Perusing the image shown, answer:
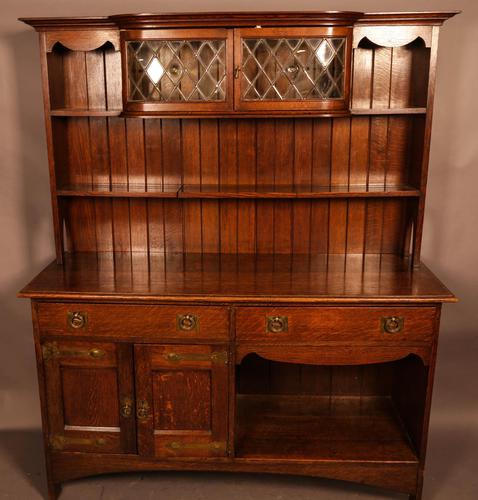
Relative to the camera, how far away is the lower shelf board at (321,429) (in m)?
2.54

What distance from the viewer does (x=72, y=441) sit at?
2.49m

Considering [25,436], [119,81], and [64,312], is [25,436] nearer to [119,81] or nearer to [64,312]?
[64,312]

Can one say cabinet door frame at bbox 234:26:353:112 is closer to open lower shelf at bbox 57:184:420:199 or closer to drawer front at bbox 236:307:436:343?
open lower shelf at bbox 57:184:420:199

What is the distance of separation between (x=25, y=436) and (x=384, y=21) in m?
2.41

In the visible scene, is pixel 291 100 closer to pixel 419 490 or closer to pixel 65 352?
pixel 65 352

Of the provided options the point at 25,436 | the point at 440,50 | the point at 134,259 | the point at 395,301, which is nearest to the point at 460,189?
the point at 440,50

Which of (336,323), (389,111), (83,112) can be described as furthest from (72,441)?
(389,111)

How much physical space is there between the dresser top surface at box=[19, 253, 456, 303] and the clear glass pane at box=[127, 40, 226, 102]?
0.70 meters

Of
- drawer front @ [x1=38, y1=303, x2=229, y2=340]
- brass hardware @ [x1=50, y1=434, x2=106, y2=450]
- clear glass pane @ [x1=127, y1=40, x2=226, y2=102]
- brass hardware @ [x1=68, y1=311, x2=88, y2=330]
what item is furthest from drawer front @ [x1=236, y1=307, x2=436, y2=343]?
clear glass pane @ [x1=127, y1=40, x2=226, y2=102]

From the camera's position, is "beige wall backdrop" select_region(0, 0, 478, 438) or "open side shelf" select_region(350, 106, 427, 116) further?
"beige wall backdrop" select_region(0, 0, 478, 438)

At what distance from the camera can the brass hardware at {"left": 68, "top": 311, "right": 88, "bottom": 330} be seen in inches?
92.7

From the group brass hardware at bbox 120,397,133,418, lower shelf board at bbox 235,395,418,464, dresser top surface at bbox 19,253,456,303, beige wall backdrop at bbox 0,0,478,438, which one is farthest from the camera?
beige wall backdrop at bbox 0,0,478,438

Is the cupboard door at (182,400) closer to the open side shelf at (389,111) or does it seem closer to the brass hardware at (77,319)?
the brass hardware at (77,319)

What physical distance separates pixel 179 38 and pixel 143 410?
1.43 metres
